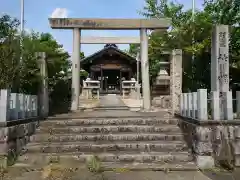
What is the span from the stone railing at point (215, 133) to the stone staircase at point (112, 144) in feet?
1.36

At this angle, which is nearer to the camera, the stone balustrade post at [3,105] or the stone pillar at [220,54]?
the stone balustrade post at [3,105]

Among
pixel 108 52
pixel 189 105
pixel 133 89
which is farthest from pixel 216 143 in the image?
pixel 108 52

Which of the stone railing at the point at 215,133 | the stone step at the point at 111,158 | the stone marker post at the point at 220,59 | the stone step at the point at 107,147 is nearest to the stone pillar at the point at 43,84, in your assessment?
the stone step at the point at 107,147

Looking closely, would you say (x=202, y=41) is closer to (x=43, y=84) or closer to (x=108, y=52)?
(x=43, y=84)

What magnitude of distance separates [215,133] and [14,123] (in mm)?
4654

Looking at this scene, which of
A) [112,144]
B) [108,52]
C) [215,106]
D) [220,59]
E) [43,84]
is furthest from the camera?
[108,52]

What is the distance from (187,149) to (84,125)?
9.69 feet

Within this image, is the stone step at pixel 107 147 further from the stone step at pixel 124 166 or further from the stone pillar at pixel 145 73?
the stone pillar at pixel 145 73

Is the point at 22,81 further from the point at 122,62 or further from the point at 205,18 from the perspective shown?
the point at 122,62

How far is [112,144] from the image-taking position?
738 cm

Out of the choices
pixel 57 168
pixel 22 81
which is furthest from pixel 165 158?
pixel 22 81

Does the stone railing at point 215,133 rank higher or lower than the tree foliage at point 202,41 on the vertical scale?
lower

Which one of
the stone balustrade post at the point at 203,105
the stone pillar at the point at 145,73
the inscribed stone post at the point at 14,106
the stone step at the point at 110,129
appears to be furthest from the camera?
the stone pillar at the point at 145,73

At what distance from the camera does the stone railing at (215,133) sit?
655cm
